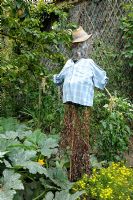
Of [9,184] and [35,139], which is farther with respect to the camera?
[35,139]

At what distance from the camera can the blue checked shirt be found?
8.84 ft

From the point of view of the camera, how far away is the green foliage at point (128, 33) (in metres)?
5.24

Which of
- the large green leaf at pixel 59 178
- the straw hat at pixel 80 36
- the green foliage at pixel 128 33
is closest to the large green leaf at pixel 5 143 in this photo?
the large green leaf at pixel 59 178

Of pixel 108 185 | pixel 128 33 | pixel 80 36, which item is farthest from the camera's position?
pixel 128 33

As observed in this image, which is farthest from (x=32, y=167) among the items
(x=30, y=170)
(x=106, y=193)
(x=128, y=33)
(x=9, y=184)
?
(x=128, y=33)

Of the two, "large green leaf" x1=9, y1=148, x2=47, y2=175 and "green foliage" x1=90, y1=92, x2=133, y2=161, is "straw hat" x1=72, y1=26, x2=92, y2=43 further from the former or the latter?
"large green leaf" x1=9, y1=148, x2=47, y2=175

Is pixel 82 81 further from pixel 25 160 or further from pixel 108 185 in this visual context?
pixel 108 185

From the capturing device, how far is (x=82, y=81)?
8.84 ft

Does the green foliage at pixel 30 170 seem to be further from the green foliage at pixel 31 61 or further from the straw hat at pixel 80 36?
the green foliage at pixel 31 61

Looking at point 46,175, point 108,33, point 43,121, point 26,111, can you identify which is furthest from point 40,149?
point 108,33

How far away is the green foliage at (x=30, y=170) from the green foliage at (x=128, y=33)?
2.47m

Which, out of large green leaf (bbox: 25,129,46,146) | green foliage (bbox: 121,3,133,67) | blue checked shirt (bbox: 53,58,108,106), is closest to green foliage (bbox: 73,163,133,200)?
large green leaf (bbox: 25,129,46,146)

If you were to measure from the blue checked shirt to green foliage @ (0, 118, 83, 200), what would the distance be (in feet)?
1.65

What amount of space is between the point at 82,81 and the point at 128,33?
2.97 m
